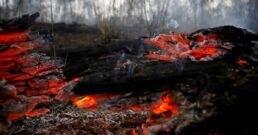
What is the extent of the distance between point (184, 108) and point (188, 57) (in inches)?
42.7

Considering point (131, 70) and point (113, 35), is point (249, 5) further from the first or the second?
point (131, 70)

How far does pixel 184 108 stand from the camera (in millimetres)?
3848

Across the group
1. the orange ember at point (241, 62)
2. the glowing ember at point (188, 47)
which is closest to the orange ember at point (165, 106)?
the glowing ember at point (188, 47)

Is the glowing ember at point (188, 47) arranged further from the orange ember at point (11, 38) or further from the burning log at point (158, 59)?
Result: the orange ember at point (11, 38)

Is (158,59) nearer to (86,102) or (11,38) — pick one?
(86,102)

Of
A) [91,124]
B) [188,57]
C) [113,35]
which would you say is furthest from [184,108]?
[113,35]

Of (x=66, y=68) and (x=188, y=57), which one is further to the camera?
(x=66, y=68)

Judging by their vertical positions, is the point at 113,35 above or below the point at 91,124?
above

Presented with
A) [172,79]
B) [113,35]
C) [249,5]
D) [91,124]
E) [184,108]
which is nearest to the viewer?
[184,108]

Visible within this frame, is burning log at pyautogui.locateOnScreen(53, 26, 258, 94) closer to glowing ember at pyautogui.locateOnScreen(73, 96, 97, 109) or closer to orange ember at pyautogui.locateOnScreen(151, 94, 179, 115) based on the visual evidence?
orange ember at pyautogui.locateOnScreen(151, 94, 179, 115)

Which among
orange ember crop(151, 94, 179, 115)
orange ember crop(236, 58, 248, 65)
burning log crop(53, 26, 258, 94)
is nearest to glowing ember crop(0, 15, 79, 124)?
burning log crop(53, 26, 258, 94)

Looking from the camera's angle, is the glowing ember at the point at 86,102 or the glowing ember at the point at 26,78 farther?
the glowing ember at the point at 26,78

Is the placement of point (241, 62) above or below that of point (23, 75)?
above

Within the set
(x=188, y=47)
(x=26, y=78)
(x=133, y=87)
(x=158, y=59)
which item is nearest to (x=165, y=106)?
(x=133, y=87)
